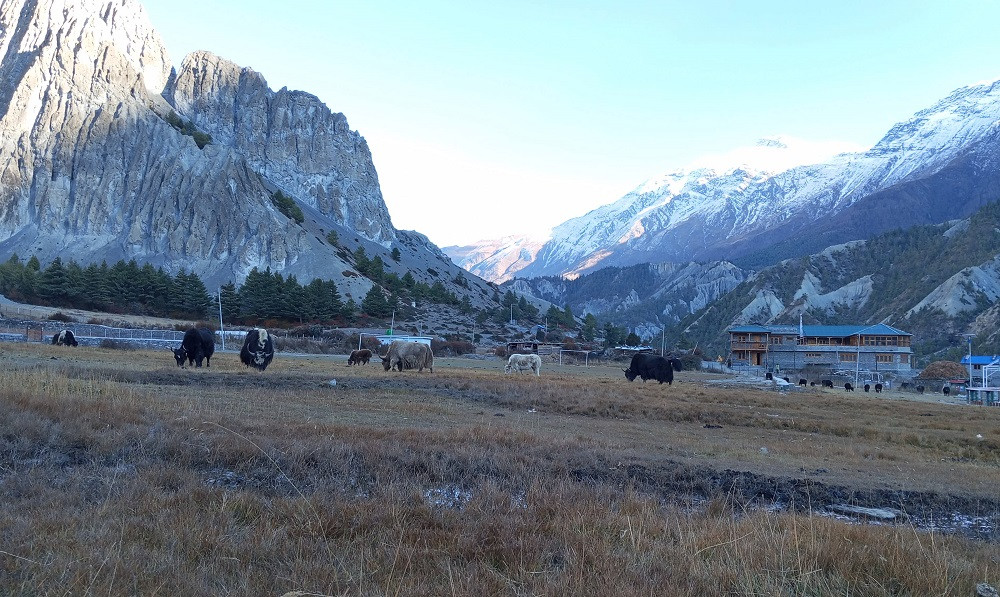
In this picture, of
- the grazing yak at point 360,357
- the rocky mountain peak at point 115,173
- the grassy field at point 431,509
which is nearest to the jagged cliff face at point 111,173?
the rocky mountain peak at point 115,173

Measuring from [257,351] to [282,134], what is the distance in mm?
176950

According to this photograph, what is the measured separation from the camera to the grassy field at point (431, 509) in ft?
15.1

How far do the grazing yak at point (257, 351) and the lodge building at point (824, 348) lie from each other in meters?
77.5

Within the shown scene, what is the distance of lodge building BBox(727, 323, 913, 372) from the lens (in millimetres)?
91438

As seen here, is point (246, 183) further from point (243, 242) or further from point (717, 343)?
point (717, 343)

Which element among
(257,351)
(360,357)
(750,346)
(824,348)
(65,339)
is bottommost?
(360,357)

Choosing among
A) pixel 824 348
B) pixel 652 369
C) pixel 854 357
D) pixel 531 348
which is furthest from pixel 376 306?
pixel 854 357

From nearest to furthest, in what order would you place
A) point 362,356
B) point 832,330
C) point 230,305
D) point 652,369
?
point 652,369 → point 362,356 → point 230,305 → point 832,330

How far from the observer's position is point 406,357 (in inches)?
1331

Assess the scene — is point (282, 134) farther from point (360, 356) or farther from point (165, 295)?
point (360, 356)

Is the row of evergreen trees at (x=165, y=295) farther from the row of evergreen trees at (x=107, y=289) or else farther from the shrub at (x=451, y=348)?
the shrub at (x=451, y=348)

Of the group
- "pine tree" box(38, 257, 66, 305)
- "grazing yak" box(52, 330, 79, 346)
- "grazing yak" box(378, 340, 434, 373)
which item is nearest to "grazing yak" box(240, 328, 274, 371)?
"grazing yak" box(378, 340, 434, 373)

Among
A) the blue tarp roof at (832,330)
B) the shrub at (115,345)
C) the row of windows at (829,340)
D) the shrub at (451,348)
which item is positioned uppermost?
the blue tarp roof at (832,330)

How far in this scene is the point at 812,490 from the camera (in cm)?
942
